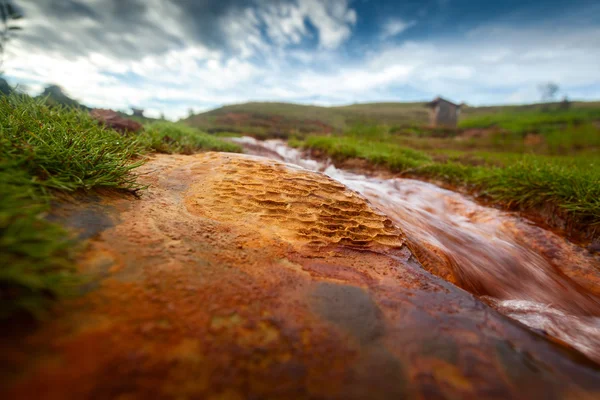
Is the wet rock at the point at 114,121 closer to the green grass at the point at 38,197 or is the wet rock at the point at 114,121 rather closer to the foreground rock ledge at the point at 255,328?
the green grass at the point at 38,197

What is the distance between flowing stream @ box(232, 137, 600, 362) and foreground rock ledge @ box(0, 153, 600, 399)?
2.52 ft

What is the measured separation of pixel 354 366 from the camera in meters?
0.96

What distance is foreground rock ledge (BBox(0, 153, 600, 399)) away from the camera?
81 centimetres

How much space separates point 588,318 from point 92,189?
13.0 feet

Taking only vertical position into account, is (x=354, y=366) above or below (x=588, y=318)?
above

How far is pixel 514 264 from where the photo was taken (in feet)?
10.1

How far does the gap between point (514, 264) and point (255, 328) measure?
331cm

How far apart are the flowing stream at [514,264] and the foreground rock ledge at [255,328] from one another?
2.52ft

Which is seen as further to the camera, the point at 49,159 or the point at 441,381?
the point at 49,159

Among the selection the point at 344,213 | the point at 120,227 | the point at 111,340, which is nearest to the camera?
the point at 111,340

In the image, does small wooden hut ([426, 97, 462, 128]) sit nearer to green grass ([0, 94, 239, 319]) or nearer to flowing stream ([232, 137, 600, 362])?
flowing stream ([232, 137, 600, 362])

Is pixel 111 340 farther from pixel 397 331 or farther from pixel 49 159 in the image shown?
pixel 49 159

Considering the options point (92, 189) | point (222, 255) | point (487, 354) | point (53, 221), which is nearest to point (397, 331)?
point (487, 354)

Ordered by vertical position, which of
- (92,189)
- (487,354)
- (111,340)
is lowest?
(487,354)
